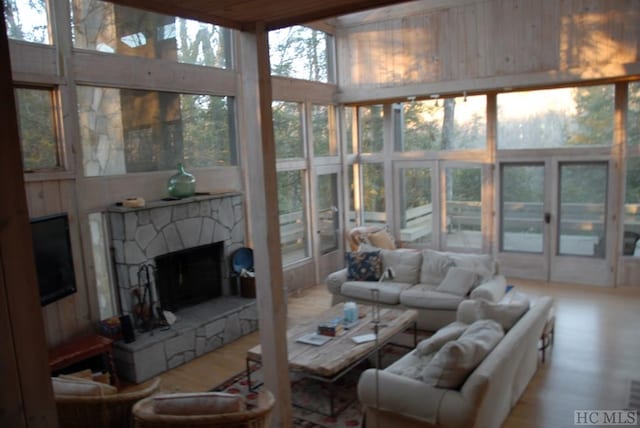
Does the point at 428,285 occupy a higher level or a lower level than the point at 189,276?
lower

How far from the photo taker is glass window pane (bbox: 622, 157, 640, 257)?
7262mm

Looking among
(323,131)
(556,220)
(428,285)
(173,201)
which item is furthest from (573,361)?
(323,131)

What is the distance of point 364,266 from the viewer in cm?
666

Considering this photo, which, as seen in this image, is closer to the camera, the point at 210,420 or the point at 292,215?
the point at 210,420

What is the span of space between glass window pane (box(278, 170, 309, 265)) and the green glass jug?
1929mm

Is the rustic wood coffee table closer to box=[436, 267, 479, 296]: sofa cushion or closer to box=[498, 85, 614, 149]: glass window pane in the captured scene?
box=[436, 267, 479, 296]: sofa cushion

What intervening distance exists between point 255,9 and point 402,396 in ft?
→ 8.56

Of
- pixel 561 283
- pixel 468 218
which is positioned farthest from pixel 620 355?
pixel 468 218

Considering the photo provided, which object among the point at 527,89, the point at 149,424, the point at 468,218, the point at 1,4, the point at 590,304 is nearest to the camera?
the point at 1,4

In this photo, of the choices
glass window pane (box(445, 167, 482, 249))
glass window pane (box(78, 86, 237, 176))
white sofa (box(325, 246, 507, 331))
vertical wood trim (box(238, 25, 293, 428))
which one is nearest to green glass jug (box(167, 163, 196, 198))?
glass window pane (box(78, 86, 237, 176))

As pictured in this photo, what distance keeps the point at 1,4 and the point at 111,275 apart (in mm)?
4365

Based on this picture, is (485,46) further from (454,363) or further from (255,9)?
(255,9)

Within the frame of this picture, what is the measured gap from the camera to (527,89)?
7602 mm

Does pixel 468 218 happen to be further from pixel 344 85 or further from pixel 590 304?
pixel 344 85
